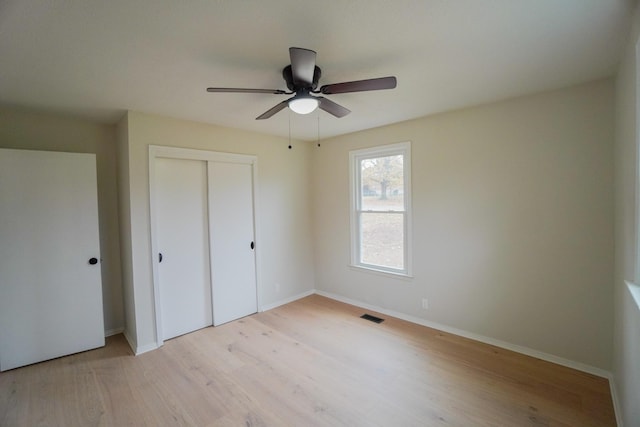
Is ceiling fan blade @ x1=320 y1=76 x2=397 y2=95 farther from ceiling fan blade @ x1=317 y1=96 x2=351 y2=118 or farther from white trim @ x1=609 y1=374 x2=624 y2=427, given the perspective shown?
white trim @ x1=609 y1=374 x2=624 y2=427

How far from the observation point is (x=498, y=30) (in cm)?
163

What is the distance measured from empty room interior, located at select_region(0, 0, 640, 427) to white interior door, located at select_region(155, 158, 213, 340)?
0.09 feet

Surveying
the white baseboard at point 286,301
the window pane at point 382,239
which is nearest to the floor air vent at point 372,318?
the window pane at point 382,239

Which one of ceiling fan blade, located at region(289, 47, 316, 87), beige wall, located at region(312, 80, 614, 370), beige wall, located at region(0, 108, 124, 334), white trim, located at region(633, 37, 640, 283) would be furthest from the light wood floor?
ceiling fan blade, located at region(289, 47, 316, 87)

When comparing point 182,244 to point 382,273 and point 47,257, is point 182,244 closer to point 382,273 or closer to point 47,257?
point 47,257

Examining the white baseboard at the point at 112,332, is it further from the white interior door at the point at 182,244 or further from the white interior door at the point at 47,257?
the white interior door at the point at 182,244

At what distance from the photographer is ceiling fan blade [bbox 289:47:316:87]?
151 centimetres

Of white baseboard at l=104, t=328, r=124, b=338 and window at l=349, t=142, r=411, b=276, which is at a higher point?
window at l=349, t=142, r=411, b=276

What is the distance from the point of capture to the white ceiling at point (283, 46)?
56.0 inches

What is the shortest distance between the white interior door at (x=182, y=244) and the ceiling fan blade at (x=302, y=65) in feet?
7.13

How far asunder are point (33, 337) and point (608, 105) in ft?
18.4

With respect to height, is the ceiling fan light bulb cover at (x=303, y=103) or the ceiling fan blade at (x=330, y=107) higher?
the ceiling fan blade at (x=330, y=107)

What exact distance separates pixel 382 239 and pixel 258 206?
1824 millimetres

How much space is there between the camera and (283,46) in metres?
1.75
